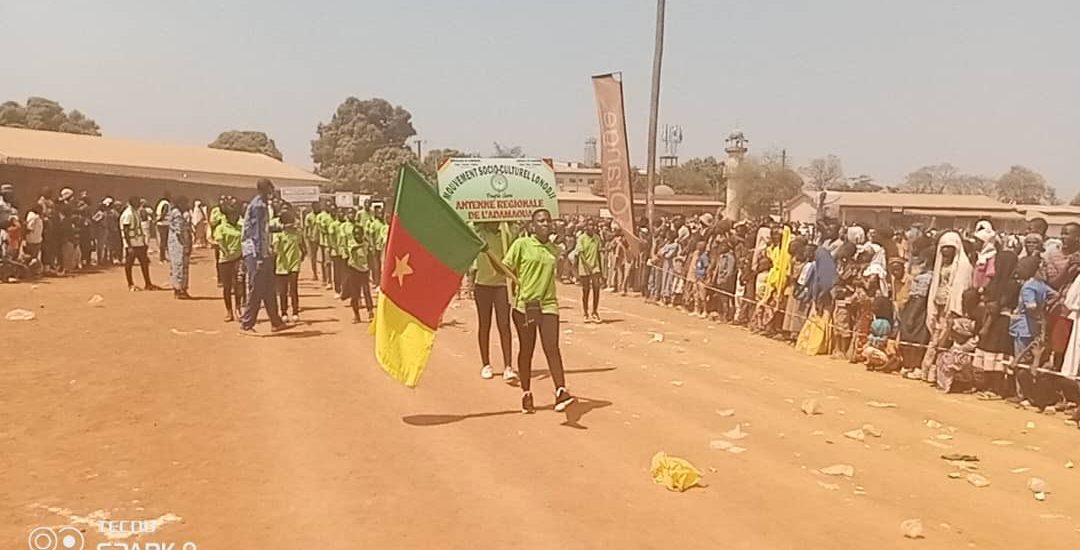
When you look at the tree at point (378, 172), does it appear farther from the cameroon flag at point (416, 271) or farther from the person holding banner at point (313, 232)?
the cameroon flag at point (416, 271)

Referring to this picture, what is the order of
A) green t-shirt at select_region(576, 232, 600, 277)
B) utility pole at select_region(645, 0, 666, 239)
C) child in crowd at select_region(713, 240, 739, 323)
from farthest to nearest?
utility pole at select_region(645, 0, 666, 239), child in crowd at select_region(713, 240, 739, 323), green t-shirt at select_region(576, 232, 600, 277)

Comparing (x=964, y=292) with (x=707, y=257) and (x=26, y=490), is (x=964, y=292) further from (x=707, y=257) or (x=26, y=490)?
(x=26, y=490)

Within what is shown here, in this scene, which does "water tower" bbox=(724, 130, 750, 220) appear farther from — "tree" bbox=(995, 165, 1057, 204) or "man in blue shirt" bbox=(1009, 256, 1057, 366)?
"man in blue shirt" bbox=(1009, 256, 1057, 366)

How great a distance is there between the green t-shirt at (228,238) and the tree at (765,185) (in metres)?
46.5

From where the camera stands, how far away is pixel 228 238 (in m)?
13.8

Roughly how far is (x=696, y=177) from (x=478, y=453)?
73.0 meters

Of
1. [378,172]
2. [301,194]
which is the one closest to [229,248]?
[301,194]

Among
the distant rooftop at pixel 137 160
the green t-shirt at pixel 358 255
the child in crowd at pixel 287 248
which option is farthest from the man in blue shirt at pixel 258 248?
the distant rooftop at pixel 137 160

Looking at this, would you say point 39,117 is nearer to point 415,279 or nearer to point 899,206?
point 899,206

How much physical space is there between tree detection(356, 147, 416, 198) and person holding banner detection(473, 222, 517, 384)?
59.0 m

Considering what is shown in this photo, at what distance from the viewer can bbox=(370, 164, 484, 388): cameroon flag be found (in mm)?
8555

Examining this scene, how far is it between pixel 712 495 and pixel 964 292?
6205 mm

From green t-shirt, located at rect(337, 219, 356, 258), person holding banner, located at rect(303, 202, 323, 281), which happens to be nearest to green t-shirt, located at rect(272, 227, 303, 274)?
green t-shirt, located at rect(337, 219, 356, 258)

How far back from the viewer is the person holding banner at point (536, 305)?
351 inches
